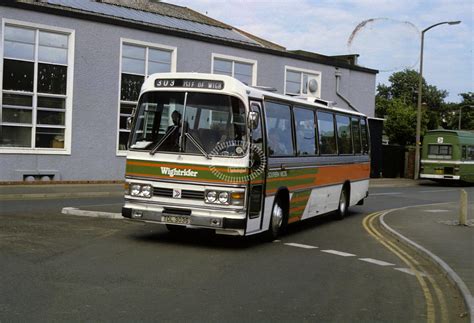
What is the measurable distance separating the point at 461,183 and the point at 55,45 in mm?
28706

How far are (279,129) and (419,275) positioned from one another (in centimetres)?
393

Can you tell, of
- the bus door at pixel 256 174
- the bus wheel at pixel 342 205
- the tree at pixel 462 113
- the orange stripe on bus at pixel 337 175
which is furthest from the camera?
the tree at pixel 462 113

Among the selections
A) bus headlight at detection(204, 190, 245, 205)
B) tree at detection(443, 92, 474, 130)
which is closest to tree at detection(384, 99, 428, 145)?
tree at detection(443, 92, 474, 130)

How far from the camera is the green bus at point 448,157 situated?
36.2 metres

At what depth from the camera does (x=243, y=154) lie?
9.86 metres

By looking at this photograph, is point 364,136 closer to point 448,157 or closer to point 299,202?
point 299,202

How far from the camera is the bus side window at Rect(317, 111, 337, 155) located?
546 inches

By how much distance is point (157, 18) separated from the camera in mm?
28594

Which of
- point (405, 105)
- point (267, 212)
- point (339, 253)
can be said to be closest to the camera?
point (339, 253)

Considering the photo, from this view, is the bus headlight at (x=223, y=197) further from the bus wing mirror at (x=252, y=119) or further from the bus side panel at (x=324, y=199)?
the bus side panel at (x=324, y=199)

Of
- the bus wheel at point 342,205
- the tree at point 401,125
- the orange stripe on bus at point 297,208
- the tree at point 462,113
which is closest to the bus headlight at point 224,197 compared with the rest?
the orange stripe on bus at point 297,208

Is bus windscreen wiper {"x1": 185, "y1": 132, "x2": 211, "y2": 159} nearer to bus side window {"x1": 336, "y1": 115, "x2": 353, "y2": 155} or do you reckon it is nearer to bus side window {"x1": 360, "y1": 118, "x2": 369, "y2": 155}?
bus side window {"x1": 336, "y1": 115, "x2": 353, "y2": 155}

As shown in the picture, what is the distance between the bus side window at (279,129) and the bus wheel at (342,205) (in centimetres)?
462

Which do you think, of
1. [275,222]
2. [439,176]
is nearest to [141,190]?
[275,222]
